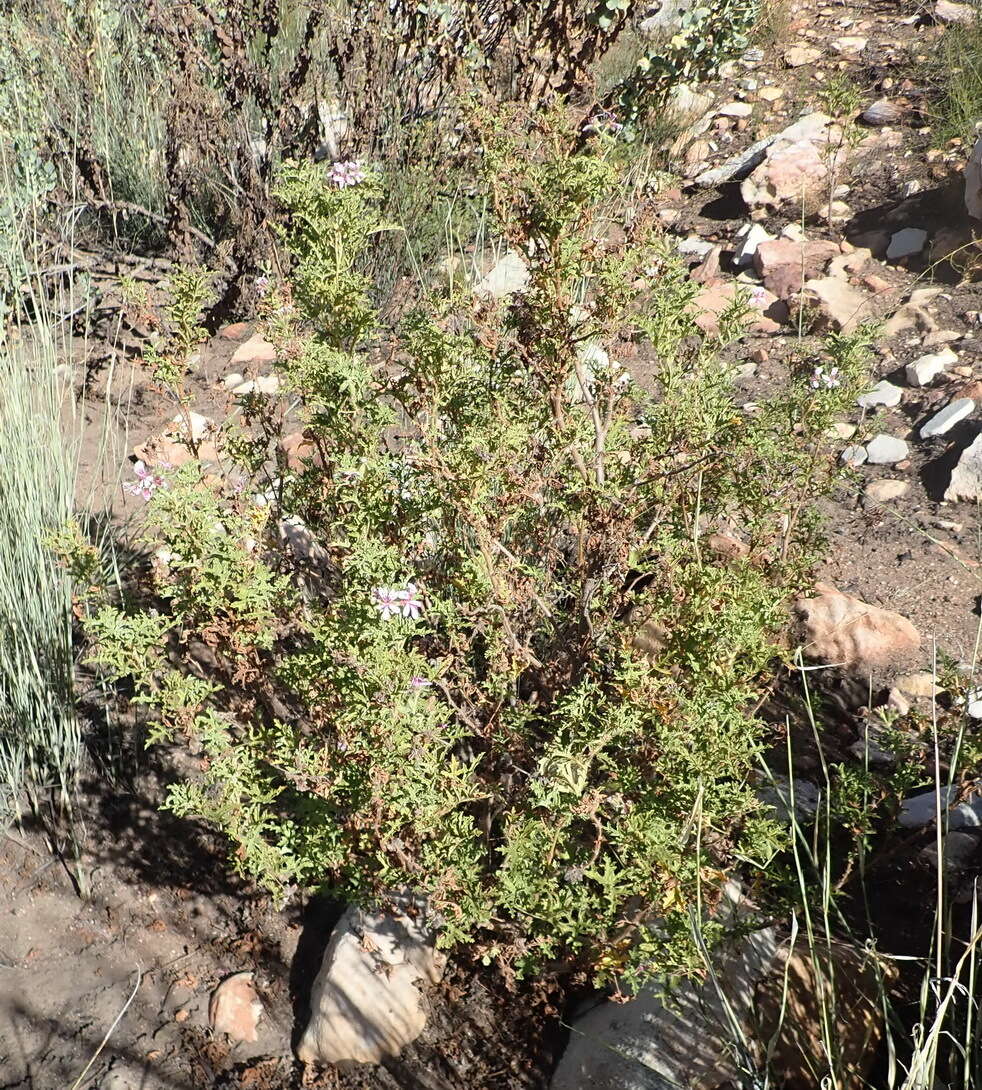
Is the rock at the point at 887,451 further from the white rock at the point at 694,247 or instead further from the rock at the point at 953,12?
the rock at the point at 953,12

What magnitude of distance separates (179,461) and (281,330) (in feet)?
5.42

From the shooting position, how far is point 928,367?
4.02 metres

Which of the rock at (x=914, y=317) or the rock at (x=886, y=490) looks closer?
the rock at (x=886, y=490)

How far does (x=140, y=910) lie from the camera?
96.5 inches

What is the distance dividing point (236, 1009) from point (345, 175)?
190 cm

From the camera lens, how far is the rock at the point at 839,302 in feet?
14.2

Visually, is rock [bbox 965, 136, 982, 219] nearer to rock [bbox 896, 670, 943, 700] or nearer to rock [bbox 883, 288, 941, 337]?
rock [bbox 883, 288, 941, 337]

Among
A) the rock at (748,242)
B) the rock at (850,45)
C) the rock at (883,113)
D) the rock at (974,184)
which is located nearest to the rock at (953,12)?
the rock at (850,45)

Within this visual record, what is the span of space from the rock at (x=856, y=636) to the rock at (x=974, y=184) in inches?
102

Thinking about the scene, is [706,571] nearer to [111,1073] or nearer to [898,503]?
[111,1073]

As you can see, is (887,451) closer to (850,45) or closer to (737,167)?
(737,167)

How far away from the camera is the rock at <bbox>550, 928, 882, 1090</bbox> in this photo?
1.92m

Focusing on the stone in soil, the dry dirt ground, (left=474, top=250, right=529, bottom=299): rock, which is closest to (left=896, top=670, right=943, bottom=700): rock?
the dry dirt ground

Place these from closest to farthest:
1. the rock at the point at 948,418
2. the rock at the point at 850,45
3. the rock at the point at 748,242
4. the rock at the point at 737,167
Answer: the rock at the point at 948,418, the rock at the point at 748,242, the rock at the point at 737,167, the rock at the point at 850,45
